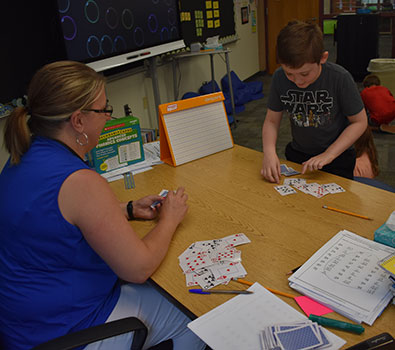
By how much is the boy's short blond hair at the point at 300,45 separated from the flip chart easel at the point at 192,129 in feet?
1.66

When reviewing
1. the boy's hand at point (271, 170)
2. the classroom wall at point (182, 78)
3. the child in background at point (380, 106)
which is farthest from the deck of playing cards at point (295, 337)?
the child in background at point (380, 106)

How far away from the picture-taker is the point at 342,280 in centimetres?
104

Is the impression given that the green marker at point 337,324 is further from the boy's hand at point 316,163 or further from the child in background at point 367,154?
the child in background at point 367,154

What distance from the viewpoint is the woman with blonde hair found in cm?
106

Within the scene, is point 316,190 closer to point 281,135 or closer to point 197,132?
point 197,132

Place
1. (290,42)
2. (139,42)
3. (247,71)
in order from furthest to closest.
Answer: (247,71) < (139,42) < (290,42)

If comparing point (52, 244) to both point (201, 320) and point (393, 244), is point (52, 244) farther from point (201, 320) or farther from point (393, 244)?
point (393, 244)

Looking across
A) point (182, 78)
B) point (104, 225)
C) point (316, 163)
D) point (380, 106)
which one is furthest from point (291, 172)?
point (182, 78)

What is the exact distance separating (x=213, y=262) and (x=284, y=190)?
53 centimetres

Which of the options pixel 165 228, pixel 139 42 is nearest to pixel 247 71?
pixel 139 42

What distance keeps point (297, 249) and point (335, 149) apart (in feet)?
2.19

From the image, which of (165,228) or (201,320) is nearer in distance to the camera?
(201,320)

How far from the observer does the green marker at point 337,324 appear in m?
0.89

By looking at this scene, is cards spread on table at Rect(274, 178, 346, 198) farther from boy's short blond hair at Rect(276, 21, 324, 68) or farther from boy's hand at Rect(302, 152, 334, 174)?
boy's short blond hair at Rect(276, 21, 324, 68)
